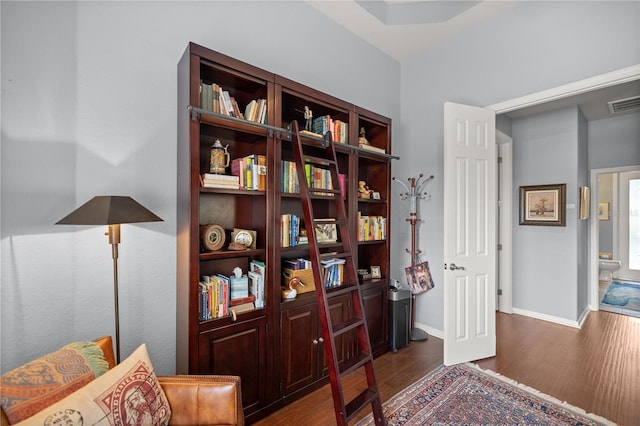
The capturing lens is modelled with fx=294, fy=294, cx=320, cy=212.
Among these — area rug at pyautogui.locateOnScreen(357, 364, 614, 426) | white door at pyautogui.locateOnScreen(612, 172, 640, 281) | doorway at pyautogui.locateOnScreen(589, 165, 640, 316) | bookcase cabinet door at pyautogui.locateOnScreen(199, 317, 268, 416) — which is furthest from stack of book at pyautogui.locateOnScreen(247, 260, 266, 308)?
white door at pyautogui.locateOnScreen(612, 172, 640, 281)

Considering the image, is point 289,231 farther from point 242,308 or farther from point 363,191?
point 363,191

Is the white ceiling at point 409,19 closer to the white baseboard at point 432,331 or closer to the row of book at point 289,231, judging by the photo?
the row of book at point 289,231

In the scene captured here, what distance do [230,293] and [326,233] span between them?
37.1 inches

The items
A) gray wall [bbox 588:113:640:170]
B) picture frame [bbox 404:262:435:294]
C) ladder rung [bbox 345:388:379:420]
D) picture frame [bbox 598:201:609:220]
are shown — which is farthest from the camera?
picture frame [bbox 598:201:609:220]

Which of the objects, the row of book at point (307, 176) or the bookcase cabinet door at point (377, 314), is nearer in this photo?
the row of book at point (307, 176)

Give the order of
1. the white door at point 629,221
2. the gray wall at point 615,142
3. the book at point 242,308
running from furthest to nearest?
the white door at point 629,221 → the gray wall at point 615,142 → the book at point 242,308

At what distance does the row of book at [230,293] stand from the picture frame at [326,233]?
565 mm

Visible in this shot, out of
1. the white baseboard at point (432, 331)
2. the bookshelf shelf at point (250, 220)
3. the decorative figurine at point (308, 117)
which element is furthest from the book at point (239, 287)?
the white baseboard at point (432, 331)

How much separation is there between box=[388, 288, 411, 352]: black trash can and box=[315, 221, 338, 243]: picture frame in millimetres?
975

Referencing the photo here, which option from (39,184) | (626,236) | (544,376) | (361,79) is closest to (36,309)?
(39,184)

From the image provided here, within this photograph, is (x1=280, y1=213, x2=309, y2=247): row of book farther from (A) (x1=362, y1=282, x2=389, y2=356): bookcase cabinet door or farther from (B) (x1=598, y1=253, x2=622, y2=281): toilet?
(B) (x1=598, y1=253, x2=622, y2=281): toilet

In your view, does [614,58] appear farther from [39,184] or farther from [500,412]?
[39,184]

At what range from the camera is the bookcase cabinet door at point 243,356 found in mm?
1812

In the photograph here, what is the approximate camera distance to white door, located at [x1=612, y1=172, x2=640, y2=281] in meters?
6.54
